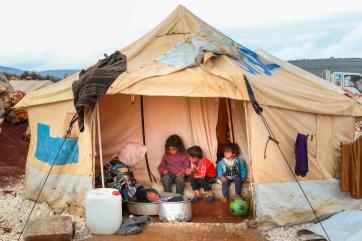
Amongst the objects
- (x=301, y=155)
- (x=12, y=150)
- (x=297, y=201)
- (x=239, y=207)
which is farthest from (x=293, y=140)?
(x=12, y=150)

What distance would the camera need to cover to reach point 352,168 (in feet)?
23.3

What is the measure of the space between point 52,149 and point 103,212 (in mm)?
2088

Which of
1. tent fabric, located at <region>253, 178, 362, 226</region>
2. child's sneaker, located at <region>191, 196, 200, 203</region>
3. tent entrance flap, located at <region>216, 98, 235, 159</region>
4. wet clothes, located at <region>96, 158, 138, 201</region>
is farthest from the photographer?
tent entrance flap, located at <region>216, 98, 235, 159</region>

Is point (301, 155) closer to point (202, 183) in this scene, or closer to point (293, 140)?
point (293, 140)

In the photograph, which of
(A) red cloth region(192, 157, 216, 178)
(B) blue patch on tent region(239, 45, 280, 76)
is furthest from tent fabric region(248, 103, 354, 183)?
(A) red cloth region(192, 157, 216, 178)

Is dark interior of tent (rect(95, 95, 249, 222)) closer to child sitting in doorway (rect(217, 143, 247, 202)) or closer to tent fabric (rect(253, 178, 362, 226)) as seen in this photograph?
child sitting in doorway (rect(217, 143, 247, 202))

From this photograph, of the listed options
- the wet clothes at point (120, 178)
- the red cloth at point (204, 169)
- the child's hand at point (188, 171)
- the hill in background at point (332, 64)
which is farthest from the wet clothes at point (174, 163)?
the hill in background at point (332, 64)

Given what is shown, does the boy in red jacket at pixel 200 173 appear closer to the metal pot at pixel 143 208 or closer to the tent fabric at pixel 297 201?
the metal pot at pixel 143 208

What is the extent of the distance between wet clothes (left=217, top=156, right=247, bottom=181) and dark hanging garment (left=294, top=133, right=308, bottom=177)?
949 mm

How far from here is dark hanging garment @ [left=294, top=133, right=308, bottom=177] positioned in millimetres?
6715

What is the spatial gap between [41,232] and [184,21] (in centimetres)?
405

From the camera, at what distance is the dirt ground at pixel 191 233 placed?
20.2 feet

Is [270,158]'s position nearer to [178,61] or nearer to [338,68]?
[178,61]

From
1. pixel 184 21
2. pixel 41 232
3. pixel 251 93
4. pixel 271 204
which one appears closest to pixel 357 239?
pixel 271 204
